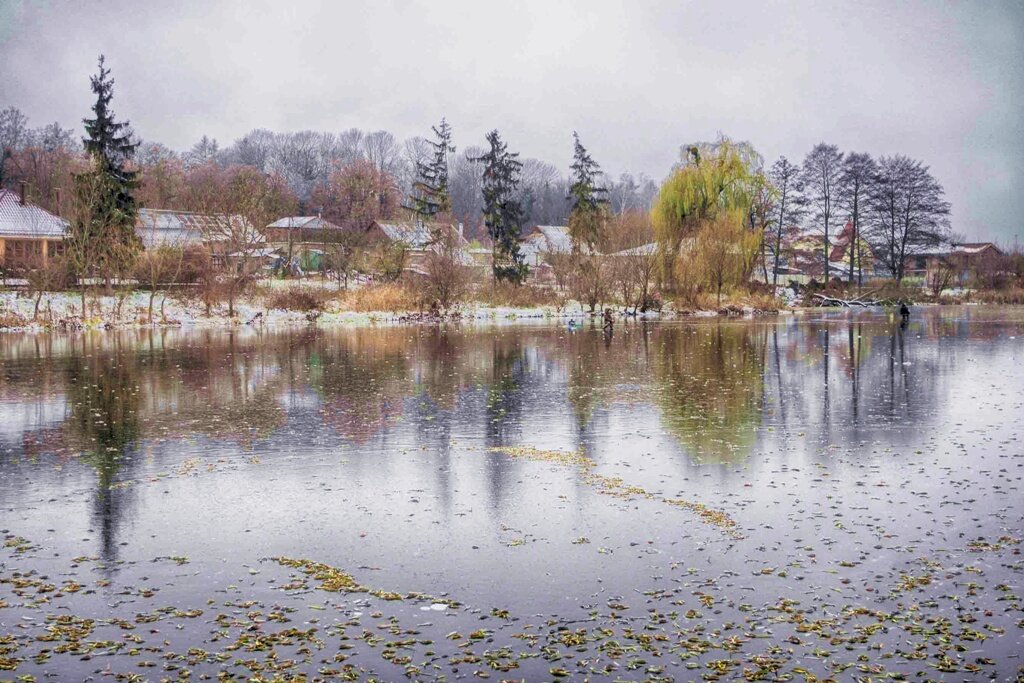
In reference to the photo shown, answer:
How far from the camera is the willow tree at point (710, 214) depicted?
63062 mm

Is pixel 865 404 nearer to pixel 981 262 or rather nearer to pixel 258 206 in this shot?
pixel 258 206

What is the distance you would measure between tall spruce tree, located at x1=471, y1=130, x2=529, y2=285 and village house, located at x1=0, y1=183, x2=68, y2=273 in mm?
29657

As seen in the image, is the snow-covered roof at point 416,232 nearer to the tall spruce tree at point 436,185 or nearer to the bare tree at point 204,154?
the tall spruce tree at point 436,185

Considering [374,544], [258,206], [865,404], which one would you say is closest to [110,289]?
[258,206]

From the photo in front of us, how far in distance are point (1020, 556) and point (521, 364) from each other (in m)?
19.3

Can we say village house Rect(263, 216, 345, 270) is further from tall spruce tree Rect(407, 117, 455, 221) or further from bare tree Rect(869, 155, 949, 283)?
bare tree Rect(869, 155, 949, 283)

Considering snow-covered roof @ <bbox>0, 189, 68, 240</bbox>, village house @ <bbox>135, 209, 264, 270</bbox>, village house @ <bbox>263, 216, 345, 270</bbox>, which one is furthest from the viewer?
village house @ <bbox>263, 216, 345, 270</bbox>

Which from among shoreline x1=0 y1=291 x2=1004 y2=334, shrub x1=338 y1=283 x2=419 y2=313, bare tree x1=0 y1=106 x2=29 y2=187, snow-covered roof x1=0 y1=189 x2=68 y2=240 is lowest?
shoreline x1=0 y1=291 x2=1004 y2=334

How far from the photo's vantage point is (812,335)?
4038cm

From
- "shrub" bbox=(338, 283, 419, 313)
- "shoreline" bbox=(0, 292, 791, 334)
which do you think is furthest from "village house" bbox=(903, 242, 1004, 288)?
"shrub" bbox=(338, 283, 419, 313)

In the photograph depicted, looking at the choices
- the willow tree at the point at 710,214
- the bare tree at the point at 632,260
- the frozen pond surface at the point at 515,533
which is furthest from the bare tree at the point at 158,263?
the frozen pond surface at the point at 515,533

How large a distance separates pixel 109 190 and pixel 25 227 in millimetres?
15968

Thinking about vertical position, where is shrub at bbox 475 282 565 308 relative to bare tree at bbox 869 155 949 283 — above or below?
below

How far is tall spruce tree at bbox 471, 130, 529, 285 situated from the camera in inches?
2808
